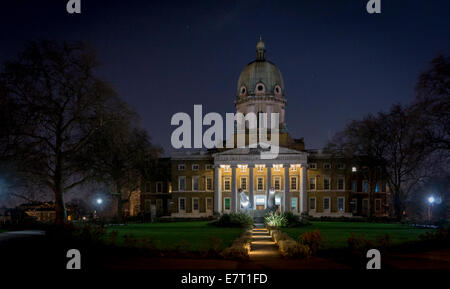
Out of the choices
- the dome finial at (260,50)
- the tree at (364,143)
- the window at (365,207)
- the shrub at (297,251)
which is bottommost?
the window at (365,207)

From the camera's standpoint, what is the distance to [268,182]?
8150cm

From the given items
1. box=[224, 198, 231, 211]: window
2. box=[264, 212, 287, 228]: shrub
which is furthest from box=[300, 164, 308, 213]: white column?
box=[264, 212, 287, 228]: shrub

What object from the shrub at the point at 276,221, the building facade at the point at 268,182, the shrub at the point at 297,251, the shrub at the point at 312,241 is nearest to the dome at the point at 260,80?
the building facade at the point at 268,182

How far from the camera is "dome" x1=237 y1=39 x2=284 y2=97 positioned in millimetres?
95312

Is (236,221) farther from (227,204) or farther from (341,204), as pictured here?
(341,204)

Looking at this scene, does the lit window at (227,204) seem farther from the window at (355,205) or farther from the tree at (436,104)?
the tree at (436,104)

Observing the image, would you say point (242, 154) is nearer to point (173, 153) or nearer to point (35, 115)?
point (173, 153)

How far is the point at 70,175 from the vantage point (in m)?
40.7

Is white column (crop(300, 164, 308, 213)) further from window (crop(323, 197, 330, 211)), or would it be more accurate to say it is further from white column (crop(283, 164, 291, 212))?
window (crop(323, 197, 330, 211))

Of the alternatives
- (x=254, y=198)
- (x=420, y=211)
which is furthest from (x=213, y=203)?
(x=420, y=211)

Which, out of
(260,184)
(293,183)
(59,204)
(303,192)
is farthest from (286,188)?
(59,204)

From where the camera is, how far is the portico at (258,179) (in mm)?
81750

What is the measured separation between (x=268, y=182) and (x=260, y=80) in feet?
77.3
